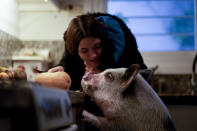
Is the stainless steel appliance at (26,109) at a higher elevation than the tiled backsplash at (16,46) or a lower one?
higher

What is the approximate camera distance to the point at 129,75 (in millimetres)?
808

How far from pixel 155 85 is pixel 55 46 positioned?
102 cm

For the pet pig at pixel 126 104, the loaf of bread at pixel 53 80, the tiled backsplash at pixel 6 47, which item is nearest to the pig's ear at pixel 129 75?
the pet pig at pixel 126 104

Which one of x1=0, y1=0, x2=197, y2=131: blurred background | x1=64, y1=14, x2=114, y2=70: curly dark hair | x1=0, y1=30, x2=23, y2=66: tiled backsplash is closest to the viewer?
x1=64, y1=14, x2=114, y2=70: curly dark hair

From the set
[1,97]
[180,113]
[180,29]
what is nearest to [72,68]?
[180,113]

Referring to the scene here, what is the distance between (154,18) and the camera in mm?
2980

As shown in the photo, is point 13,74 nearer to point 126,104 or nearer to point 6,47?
point 126,104

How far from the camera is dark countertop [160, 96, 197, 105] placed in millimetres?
1819

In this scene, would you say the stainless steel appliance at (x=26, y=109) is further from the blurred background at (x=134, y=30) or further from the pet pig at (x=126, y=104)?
the blurred background at (x=134, y=30)

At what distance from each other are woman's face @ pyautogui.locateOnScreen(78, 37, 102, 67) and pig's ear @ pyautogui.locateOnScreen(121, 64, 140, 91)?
0.24 metres

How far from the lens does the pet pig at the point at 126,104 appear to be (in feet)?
2.48

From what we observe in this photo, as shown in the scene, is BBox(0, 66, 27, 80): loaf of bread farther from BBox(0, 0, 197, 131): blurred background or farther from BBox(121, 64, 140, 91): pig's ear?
BBox(0, 0, 197, 131): blurred background

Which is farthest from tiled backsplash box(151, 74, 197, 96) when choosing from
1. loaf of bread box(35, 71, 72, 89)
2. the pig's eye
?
loaf of bread box(35, 71, 72, 89)

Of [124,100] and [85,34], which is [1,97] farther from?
[85,34]
